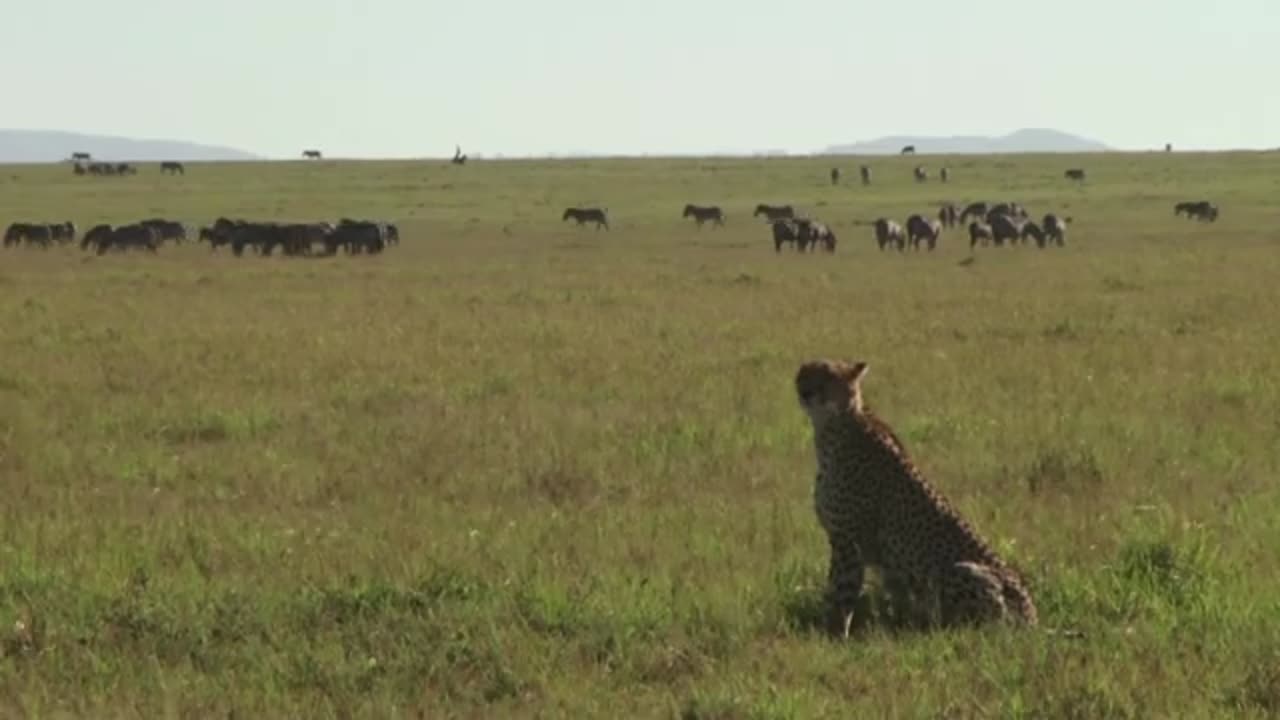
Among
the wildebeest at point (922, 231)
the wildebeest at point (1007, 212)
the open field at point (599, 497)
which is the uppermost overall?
the open field at point (599, 497)

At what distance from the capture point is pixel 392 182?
317 ft

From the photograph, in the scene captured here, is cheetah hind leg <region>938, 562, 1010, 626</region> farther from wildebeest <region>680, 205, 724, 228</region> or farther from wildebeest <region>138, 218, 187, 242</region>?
wildebeest <region>680, 205, 724, 228</region>

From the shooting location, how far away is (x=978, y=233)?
46625mm

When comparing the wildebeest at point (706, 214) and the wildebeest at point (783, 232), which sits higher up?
the wildebeest at point (783, 232)

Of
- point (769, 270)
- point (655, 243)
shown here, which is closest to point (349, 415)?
point (769, 270)

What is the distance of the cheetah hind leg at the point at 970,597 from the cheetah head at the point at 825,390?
2.75ft

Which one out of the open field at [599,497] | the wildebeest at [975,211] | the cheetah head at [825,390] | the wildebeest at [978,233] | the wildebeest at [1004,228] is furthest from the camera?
the wildebeest at [975,211]

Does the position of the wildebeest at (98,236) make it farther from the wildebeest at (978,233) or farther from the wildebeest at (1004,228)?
the wildebeest at (1004,228)

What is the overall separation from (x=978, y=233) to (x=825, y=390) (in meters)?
40.1

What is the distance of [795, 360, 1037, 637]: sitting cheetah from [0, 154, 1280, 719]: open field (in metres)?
0.20

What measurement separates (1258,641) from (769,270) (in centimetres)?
2813

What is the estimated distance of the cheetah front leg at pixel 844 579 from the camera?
7305 mm

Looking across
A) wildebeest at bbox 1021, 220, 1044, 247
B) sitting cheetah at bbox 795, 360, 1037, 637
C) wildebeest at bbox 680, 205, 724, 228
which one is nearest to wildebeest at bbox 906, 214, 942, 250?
wildebeest at bbox 1021, 220, 1044, 247

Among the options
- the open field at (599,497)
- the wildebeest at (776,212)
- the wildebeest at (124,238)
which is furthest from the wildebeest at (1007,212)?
the wildebeest at (124,238)
